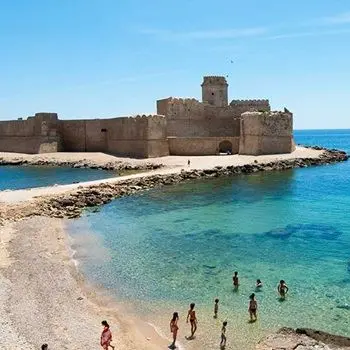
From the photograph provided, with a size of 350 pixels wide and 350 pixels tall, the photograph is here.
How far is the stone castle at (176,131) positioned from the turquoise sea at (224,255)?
47.8 ft

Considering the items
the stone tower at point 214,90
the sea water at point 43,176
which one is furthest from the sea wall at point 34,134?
the stone tower at point 214,90

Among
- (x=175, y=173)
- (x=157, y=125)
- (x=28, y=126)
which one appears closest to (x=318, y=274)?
(x=175, y=173)

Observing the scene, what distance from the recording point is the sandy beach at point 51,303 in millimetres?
10672

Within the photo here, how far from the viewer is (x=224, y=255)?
56.5 feet

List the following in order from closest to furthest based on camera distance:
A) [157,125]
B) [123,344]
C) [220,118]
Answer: [123,344] < [157,125] < [220,118]

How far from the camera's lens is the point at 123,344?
423 inches

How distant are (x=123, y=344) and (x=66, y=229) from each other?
11.3 metres

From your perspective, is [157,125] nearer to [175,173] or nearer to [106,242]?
[175,173]

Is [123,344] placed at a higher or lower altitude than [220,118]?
lower

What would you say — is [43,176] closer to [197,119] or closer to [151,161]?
[151,161]

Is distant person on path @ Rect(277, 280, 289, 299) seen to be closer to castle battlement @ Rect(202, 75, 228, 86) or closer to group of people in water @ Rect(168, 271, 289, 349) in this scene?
group of people in water @ Rect(168, 271, 289, 349)

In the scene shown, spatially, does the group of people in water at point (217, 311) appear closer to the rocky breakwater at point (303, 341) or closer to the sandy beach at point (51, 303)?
the sandy beach at point (51, 303)

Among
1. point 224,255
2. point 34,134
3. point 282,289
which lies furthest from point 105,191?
point 34,134

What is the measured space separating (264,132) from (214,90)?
10.5 meters
